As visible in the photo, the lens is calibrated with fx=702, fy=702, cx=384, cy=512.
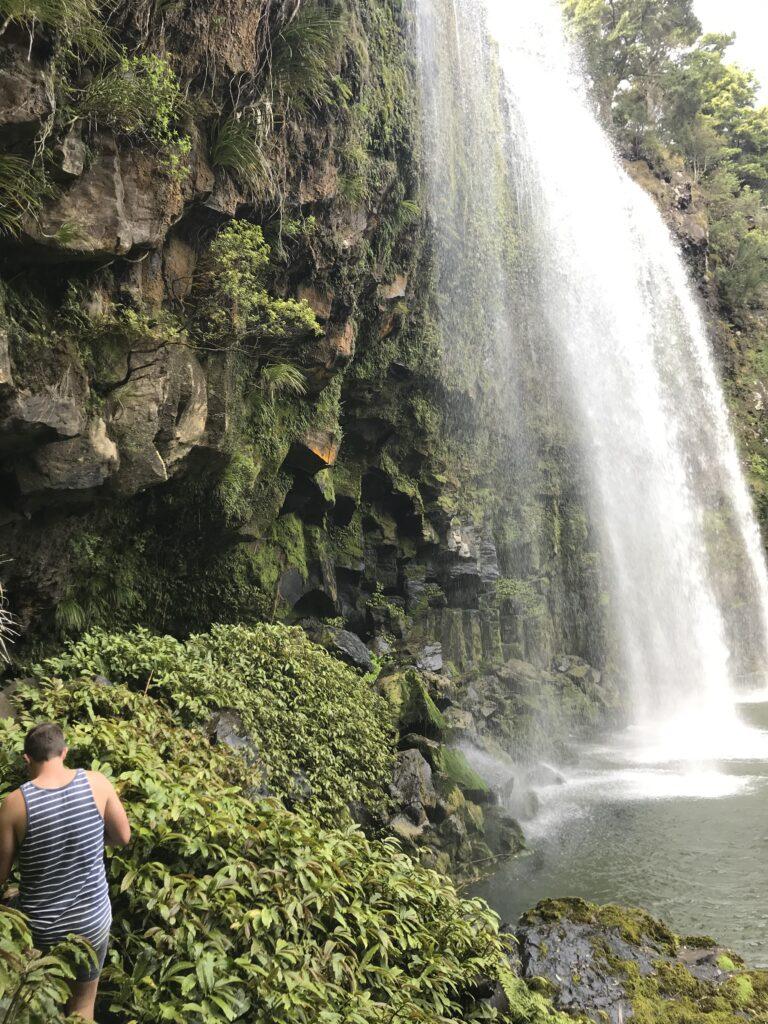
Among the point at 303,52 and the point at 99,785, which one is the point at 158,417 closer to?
the point at 99,785

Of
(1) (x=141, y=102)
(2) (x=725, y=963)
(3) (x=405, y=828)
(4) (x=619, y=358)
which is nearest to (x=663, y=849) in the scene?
(3) (x=405, y=828)

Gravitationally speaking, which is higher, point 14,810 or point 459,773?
point 14,810

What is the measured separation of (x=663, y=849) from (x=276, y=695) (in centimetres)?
507

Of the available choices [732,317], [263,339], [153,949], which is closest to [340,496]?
[263,339]

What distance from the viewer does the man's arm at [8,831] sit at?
286cm

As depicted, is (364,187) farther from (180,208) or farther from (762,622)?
(762,622)

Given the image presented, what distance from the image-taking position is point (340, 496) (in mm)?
12711

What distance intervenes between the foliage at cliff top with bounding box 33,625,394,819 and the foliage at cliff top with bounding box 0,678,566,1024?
46.1 inches

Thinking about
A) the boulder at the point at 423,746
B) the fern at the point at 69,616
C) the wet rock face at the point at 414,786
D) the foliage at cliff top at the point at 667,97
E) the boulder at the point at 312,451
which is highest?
the foliage at cliff top at the point at 667,97

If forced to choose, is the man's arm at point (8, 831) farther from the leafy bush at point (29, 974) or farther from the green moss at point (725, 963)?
the green moss at point (725, 963)

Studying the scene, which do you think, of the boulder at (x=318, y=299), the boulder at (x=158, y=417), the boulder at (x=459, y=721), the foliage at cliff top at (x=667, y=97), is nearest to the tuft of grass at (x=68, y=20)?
the boulder at (x=158, y=417)

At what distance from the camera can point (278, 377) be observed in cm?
907

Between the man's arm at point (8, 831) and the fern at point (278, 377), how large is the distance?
6781 millimetres

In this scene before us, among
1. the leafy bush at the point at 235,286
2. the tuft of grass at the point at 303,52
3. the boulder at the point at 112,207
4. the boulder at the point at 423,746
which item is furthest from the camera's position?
the boulder at the point at 423,746
